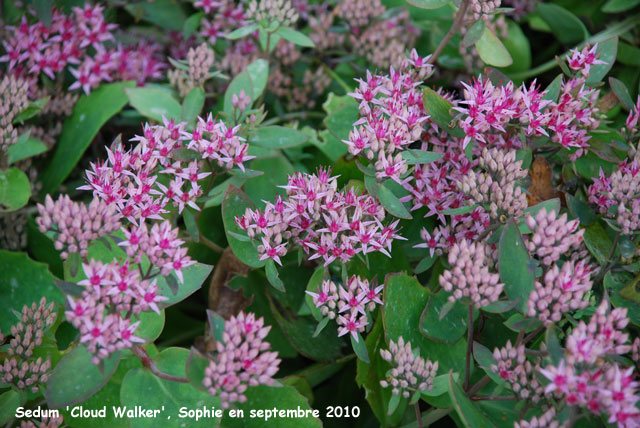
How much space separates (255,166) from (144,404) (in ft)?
1.70

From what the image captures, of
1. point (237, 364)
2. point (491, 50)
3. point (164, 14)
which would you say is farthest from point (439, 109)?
point (164, 14)

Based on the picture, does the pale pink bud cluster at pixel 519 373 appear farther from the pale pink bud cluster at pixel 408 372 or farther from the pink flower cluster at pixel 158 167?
the pink flower cluster at pixel 158 167

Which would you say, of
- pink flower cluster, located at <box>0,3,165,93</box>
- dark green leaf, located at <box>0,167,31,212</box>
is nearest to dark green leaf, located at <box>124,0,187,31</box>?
pink flower cluster, located at <box>0,3,165,93</box>

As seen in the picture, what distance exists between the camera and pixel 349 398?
126cm

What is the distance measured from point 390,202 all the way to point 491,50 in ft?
1.30

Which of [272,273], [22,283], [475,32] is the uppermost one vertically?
[475,32]

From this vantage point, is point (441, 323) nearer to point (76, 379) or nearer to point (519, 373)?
point (519, 373)

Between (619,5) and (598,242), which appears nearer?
(598,242)

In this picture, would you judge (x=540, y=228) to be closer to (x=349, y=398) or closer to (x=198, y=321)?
(x=349, y=398)

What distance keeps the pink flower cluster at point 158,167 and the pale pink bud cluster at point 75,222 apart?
0.20 feet

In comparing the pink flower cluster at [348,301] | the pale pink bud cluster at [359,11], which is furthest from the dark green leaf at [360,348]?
the pale pink bud cluster at [359,11]

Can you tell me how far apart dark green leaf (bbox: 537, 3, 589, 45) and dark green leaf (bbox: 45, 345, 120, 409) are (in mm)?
1284

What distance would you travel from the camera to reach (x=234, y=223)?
1.05m

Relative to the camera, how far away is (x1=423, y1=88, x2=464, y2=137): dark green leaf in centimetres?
104
